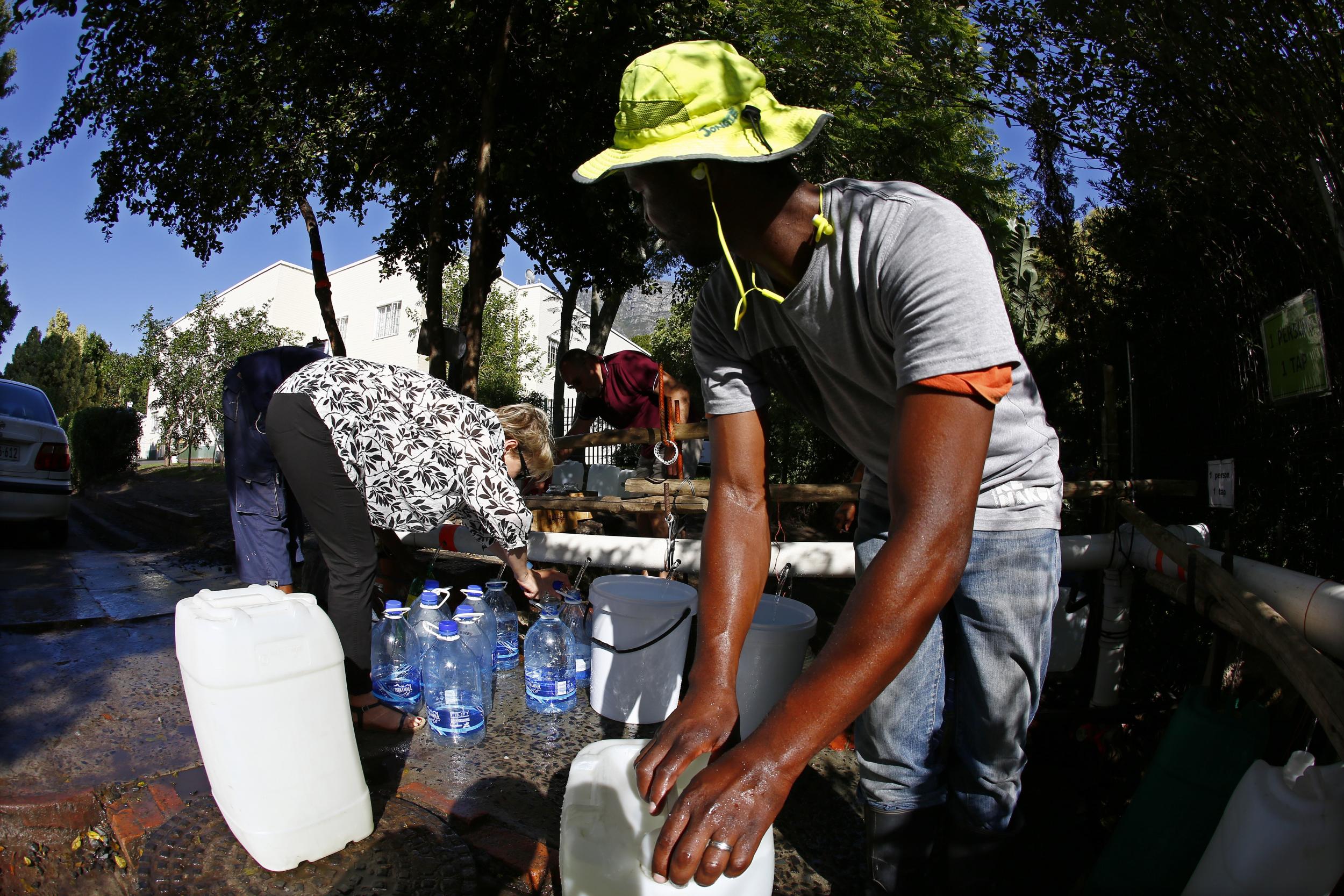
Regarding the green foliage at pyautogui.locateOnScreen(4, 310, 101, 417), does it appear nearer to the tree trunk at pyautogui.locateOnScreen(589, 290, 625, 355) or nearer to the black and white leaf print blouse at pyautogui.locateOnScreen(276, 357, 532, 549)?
the tree trunk at pyautogui.locateOnScreen(589, 290, 625, 355)

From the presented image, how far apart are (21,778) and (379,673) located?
130 cm

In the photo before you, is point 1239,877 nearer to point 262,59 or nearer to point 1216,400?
point 1216,400

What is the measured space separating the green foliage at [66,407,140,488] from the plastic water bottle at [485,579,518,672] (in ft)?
48.8

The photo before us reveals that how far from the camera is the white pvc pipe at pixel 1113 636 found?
3.14 metres

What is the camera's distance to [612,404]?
6.27 m

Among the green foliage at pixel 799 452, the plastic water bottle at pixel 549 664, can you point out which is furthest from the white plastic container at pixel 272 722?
the green foliage at pixel 799 452

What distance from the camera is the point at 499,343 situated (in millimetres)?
27859

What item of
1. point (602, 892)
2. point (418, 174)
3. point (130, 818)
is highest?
point (418, 174)

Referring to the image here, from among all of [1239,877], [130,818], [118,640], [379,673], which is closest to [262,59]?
[118,640]

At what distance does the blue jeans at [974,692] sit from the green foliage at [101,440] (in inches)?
681

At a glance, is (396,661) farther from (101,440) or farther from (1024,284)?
(101,440)

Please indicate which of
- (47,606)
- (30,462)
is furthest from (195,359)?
(47,606)

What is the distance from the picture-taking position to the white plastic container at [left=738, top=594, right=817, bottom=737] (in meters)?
2.75

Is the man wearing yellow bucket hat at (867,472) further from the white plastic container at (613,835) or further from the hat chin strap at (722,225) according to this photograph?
the white plastic container at (613,835)
